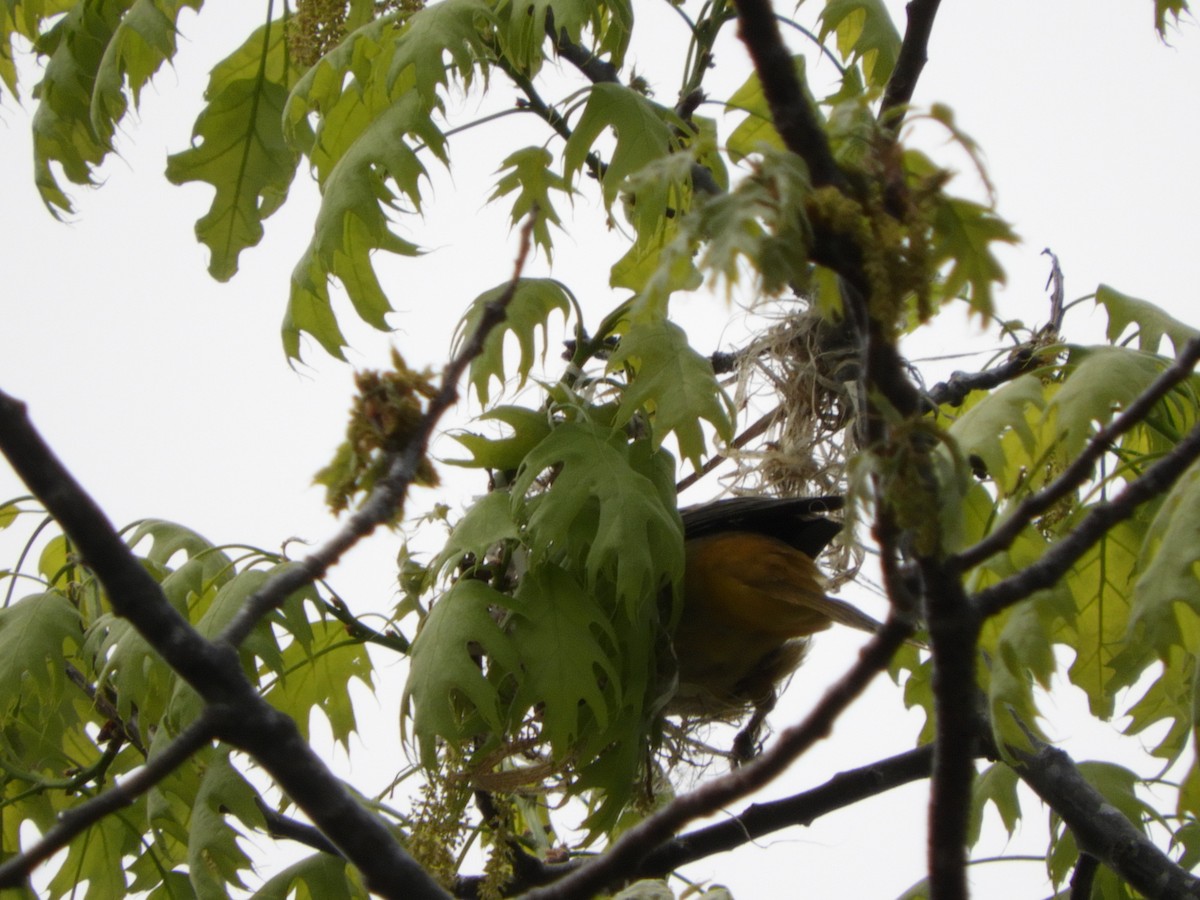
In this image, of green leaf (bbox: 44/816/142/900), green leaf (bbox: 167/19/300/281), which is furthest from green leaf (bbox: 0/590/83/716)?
green leaf (bbox: 167/19/300/281)

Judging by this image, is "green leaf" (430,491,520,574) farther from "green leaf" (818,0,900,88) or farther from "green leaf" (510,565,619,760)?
"green leaf" (818,0,900,88)

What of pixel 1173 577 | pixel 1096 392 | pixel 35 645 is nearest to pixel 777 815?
pixel 1096 392

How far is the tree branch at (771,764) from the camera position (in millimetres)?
1062

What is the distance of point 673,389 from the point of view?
227 cm

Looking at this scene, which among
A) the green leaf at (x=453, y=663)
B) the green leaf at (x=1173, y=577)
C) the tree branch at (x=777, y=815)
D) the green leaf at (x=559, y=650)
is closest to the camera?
the green leaf at (x=1173, y=577)

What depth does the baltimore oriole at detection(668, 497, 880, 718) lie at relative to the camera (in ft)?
9.20

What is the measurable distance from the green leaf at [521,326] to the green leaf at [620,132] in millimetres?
217

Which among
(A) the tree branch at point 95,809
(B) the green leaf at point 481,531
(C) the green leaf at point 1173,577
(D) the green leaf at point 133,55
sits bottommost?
(A) the tree branch at point 95,809

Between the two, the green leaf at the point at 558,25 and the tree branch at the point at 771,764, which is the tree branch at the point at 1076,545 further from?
the green leaf at the point at 558,25

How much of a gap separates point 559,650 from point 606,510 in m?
0.25

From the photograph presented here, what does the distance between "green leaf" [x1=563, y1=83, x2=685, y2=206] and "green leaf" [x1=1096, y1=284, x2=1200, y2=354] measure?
2.74ft

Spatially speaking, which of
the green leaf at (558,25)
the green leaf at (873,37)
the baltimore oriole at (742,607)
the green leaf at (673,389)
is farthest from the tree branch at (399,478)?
the green leaf at (873,37)

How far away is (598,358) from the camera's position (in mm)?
3018

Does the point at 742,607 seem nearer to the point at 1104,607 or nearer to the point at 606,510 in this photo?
the point at 606,510
